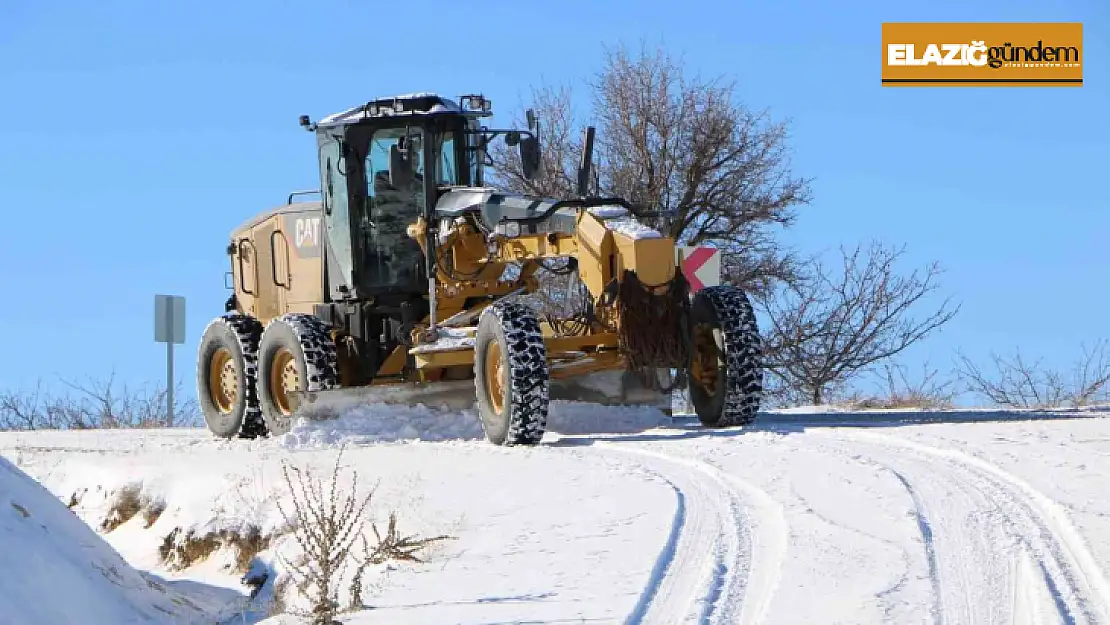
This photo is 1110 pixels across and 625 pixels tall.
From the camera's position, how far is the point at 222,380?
18.4 meters

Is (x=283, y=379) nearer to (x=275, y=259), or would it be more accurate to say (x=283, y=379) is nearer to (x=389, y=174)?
(x=275, y=259)

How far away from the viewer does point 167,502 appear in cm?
1276

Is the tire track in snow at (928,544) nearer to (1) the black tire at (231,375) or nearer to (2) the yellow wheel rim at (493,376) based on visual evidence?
(2) the yellow wheel rim at (493,376)

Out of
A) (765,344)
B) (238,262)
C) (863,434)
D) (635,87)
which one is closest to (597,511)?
(863,434)

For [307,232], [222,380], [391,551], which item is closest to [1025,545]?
[391,551]

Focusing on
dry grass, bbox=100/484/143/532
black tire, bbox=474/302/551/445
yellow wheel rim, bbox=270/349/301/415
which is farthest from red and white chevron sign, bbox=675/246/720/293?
dry grass, bbox=100/484/143/532

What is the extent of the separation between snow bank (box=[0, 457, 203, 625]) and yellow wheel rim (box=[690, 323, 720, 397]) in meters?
5.31

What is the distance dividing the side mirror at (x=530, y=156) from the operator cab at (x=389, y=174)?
89 centimetres

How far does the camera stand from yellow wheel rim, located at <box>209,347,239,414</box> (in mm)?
18156

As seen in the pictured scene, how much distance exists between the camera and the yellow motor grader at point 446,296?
13414 millimetres

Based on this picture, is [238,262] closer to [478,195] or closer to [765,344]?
[478,195]

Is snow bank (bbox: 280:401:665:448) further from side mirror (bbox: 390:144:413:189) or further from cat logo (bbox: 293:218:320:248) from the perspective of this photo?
cat logo (bbox: 293:218:320:248)

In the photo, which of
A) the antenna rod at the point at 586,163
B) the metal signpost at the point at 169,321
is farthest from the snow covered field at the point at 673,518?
the metal signpost at the point at 169,321

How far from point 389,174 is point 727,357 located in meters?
4.31
